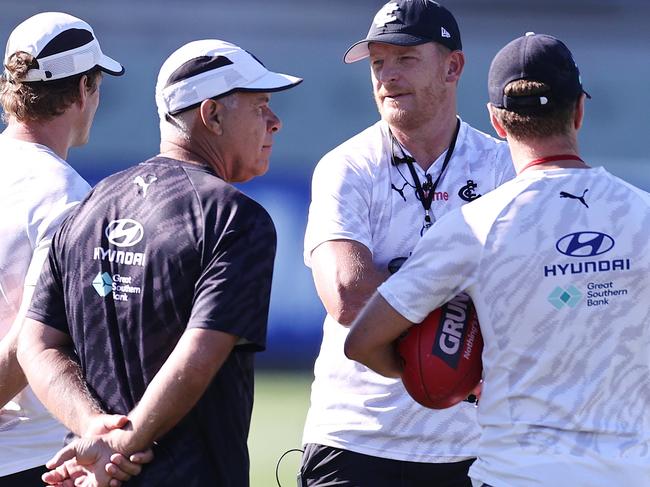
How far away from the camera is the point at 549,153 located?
284 centimetres

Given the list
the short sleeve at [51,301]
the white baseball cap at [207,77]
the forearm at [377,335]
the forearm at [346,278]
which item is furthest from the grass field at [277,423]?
the white baseball cap at [207,77]

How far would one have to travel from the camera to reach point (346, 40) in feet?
38.8

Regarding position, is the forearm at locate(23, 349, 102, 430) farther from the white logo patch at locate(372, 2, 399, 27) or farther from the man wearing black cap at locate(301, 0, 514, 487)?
the white logo patch at locate(372, 2, 399, 27)

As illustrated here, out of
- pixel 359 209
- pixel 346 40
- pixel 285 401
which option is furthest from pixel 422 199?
pixel 346 40

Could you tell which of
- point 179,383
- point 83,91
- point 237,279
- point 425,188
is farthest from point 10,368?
point 425,188

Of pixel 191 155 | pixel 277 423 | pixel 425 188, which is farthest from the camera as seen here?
pixel 277 423

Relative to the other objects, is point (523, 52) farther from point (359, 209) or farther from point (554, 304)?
point (359, 209)

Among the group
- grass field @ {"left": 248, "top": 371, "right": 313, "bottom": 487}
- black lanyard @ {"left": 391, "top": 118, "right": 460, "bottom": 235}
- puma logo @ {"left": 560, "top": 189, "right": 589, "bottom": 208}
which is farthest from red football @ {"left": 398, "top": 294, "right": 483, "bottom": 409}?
grass field @ {"left": 248, "top": 371, "right": 313, "bottom": 487}

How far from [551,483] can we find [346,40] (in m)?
9.52

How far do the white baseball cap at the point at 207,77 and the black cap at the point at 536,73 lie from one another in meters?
0.58

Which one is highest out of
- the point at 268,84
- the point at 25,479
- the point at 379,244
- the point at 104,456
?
the point at 268,84

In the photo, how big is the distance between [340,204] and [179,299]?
91cm

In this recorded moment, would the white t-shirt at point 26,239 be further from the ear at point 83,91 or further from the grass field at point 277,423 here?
the grass field at point 277,423

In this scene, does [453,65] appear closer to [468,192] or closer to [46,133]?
[468,192]
